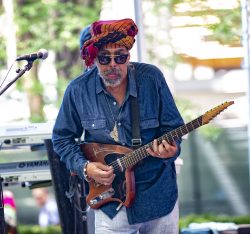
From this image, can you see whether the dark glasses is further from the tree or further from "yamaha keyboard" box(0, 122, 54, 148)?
the tree

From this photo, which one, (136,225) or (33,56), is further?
(33,56)

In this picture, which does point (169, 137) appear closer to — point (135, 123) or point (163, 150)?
point (163, 150)

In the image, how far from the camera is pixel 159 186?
5.00 meters

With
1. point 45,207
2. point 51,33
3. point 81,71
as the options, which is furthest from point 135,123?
point 51,33

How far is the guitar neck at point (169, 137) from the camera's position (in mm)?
4883

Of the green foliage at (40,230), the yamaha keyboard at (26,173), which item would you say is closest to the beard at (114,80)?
the yamaha keyboard at (26,173)

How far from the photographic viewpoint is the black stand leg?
6.27 metres

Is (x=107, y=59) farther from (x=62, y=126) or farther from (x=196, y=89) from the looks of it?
(x=196, y=89)

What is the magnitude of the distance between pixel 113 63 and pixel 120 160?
52 cm

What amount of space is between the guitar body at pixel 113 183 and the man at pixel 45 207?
21.2 feet

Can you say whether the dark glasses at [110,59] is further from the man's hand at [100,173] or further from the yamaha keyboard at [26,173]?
the yamaha keyboard at [26,173]

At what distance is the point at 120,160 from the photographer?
505 cm

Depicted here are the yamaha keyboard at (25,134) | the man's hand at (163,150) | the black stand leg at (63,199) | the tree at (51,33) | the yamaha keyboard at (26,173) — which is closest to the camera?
the man's hand at (163,150)

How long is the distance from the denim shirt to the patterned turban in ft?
0.64
